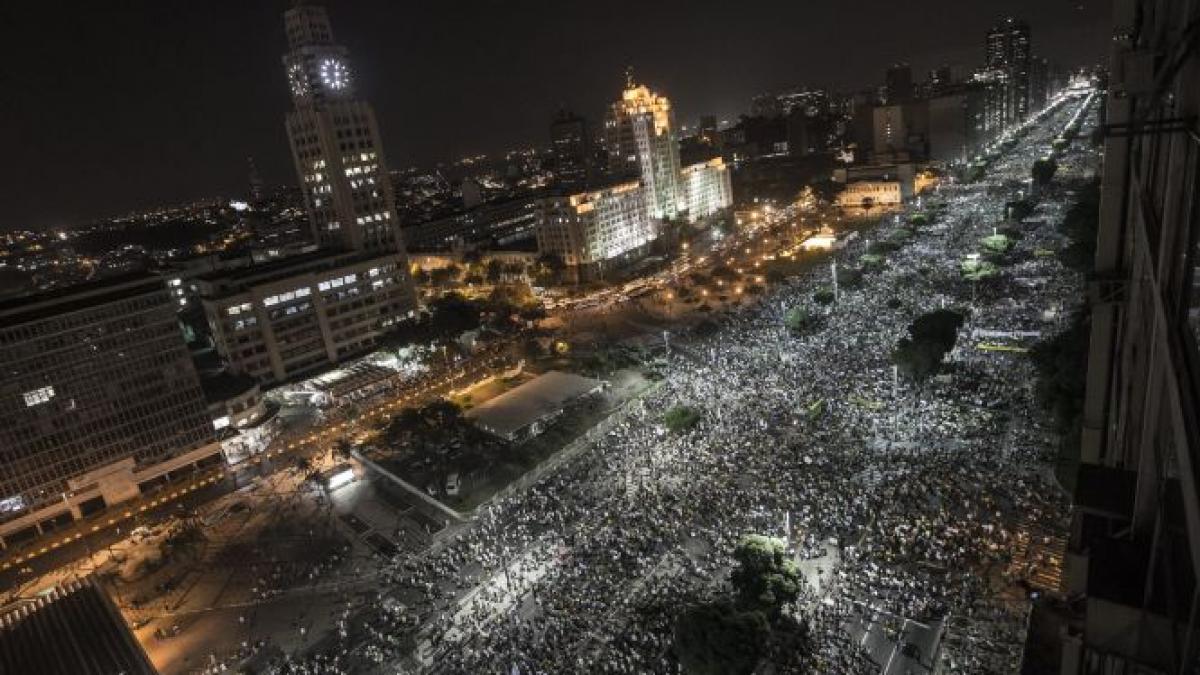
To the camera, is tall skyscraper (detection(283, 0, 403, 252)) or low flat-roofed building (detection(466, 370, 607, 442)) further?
tall skyscraper (detection(283, 0, 403, 252))

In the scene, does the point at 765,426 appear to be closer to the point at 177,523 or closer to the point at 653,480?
the point at 653,480

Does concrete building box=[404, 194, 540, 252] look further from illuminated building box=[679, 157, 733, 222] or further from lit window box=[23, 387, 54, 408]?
lit window box=[23, 387, 54, 408]

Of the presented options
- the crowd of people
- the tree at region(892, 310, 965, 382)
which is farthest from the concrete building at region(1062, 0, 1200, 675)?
the tree at region(892, 310, 965, 382)

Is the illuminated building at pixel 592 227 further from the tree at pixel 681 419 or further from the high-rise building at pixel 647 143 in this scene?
the tree at pixel 681 419

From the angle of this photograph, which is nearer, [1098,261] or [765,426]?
[1098,261]

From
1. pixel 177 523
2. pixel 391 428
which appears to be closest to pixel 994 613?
pixel 391 428

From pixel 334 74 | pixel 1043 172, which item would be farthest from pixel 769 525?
pixel 1043 172
